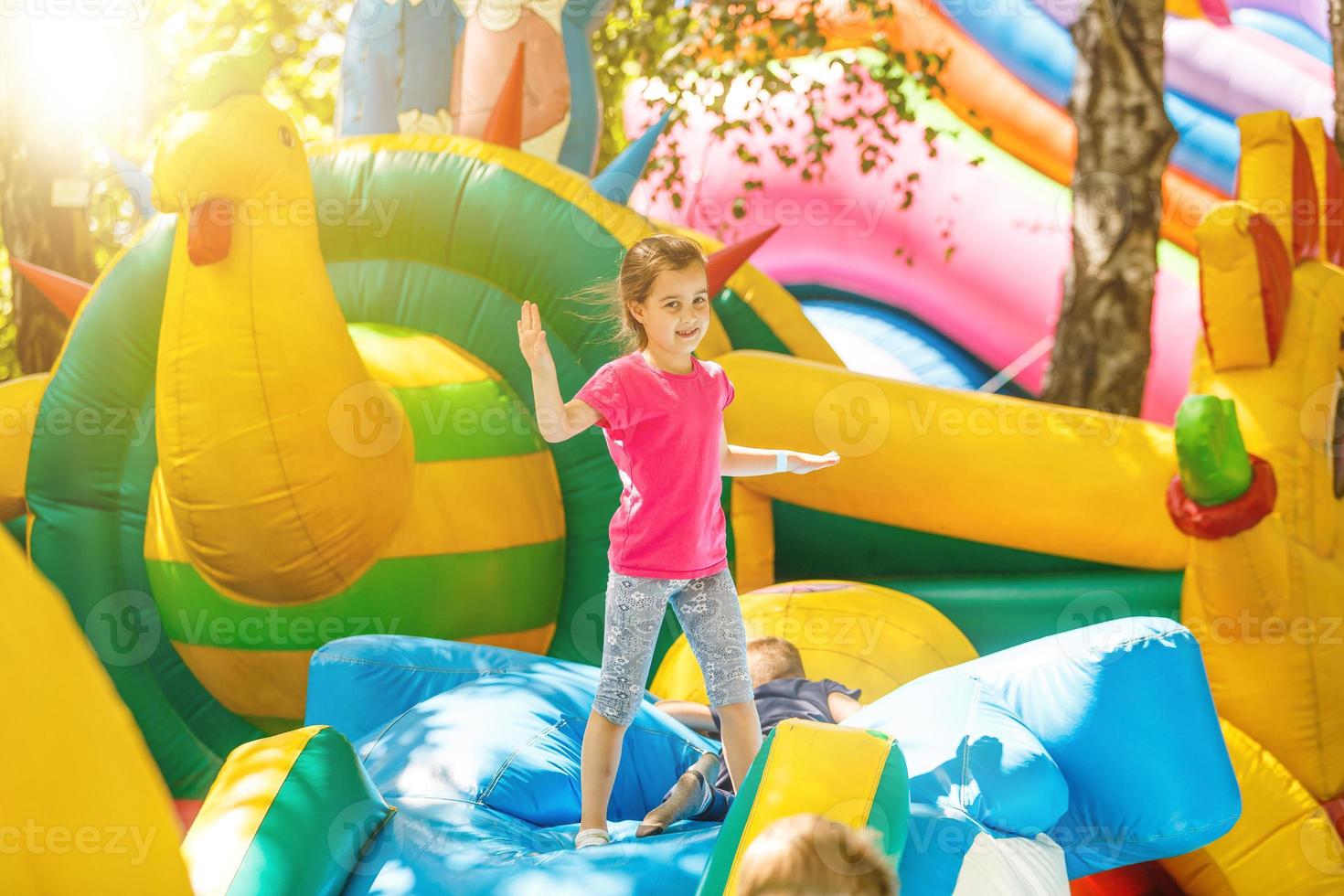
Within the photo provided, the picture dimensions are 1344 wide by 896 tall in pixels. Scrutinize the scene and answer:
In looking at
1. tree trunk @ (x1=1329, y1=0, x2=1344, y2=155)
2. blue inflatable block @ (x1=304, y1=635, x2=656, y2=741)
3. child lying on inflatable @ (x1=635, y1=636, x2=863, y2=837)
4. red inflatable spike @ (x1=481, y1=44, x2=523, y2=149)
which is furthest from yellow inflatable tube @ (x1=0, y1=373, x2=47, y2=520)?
tree trunk @ (x1=1329, y1=0, x2=1344, y2=155)

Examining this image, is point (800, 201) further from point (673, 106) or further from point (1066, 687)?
point (1066, 687)

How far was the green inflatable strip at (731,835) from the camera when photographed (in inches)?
54.9

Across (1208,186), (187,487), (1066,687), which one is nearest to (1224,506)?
(1066,687)

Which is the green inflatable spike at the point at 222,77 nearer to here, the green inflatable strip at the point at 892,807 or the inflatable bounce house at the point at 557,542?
the inflatable bounce house at the point at 557,542

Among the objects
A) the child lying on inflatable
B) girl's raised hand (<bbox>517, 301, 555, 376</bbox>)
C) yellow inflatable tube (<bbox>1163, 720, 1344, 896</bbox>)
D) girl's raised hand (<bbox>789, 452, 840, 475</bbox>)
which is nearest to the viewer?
girl's raised hand (<bbox>517, 301, 555, 376</bbox>)

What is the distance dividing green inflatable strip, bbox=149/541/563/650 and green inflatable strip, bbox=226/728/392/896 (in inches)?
49.0

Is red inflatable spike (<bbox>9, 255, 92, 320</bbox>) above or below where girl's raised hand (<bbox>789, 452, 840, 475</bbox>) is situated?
above

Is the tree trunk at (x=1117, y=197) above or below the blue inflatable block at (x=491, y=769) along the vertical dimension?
above

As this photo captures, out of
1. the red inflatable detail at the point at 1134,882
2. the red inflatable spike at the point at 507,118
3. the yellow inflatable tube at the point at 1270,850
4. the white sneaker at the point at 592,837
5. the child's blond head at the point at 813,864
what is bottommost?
the red inflatable detail at the point at 1134,882

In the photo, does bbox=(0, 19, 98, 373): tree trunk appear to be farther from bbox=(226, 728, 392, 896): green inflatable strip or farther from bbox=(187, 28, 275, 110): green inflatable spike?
bbox=(226, 728, 392, 896): green inflatable strip

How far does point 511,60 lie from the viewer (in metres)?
4.40

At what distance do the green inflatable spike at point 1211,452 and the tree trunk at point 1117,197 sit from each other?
4.19ft

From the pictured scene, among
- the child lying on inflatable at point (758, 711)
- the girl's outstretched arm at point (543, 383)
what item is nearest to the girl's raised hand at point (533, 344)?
the girl's outstretched arm at point (543, 383)

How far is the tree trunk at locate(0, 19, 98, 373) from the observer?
5324 mm
